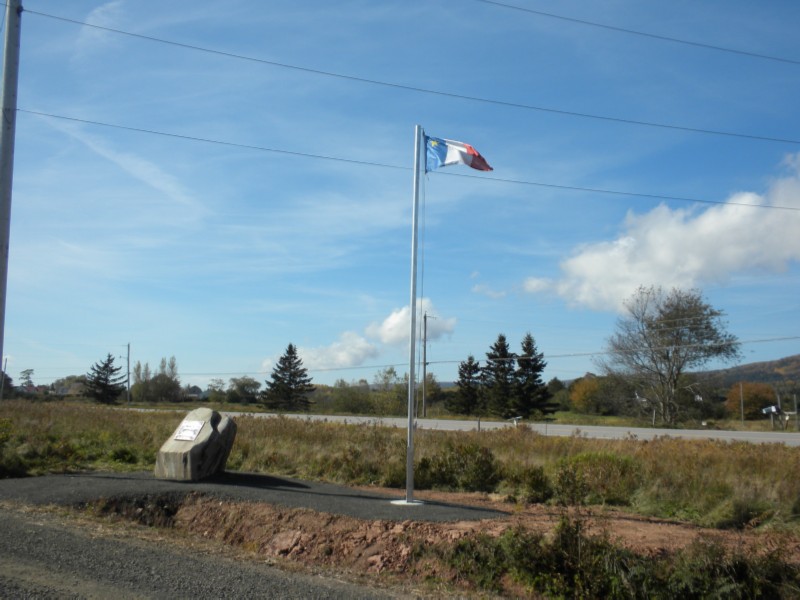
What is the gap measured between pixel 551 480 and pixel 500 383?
179 feet

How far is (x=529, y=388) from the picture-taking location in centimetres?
6731

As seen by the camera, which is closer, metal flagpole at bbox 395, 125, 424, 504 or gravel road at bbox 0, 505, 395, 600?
gravel road at bbox 0, 505, 395, 600

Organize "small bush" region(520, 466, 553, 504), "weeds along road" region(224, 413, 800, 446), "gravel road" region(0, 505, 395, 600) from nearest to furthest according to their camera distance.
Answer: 1. "gravel road" region(0, 505, 395, 600)
2. "small bush" region(520, 466, 553, 504)
3. "weeds along road" region(224, 413, 800, 446)

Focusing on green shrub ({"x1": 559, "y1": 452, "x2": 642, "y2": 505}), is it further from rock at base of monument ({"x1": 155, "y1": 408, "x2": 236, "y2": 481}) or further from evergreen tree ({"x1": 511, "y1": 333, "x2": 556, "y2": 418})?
evergreen tree ({"x1": 511, "y1": 333, "x2": 556, "y2": 418})

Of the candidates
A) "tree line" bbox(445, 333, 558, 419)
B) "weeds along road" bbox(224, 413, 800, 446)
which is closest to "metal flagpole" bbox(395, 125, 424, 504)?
"weeds along road" bbox(224, 413, 800, 446)

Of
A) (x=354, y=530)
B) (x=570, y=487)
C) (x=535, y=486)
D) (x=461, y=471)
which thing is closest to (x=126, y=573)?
(x=354, y=530)

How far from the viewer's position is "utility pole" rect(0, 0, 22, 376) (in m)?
13.6

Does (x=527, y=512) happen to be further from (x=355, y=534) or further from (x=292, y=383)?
(x=292, y=383)

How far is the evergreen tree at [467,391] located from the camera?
75062 millimetres

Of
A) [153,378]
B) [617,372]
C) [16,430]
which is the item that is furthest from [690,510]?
[153,378]

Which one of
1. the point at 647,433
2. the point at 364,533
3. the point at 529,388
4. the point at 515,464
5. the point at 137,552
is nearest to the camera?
the point at 137,552

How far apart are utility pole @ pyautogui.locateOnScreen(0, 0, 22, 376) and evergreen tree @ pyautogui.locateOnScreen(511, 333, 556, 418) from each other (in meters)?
56.3

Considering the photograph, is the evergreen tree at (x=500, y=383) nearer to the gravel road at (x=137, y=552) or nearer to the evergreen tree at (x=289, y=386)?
the evergreen tree at (x=289, y=386)

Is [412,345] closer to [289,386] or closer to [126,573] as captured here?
[126,573]
